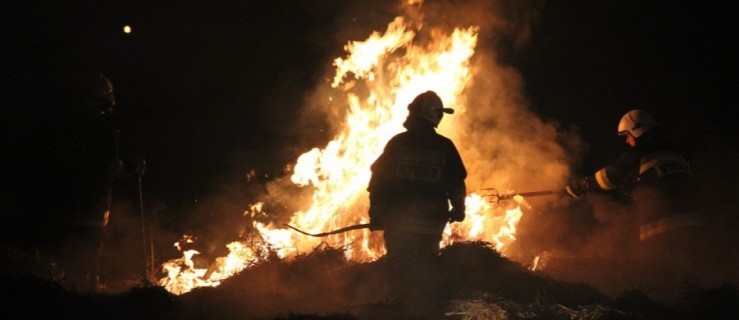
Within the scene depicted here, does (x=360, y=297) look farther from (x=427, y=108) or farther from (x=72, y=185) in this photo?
(x=72, y=185)

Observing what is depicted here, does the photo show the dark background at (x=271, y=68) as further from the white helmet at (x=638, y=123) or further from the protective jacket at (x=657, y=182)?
the protective jacket at (x=657, y=182)

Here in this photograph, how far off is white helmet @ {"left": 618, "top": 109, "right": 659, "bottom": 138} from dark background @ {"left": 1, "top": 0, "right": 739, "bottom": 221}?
4.76m

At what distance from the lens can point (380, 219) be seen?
673cm

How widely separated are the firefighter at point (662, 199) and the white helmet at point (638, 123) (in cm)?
1

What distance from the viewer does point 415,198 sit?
661 centimetres

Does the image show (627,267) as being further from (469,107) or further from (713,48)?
(713,48)

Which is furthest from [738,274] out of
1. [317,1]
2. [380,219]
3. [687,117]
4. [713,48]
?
[317,1]

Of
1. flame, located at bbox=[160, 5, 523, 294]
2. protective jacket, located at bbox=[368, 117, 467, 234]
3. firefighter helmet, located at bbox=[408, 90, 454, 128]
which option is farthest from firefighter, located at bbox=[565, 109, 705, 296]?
firefighter helmet, located at bbox=[408, 90, 454, 128]

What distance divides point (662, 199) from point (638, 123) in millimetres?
1172

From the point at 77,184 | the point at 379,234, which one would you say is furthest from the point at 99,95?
the point at 379,234

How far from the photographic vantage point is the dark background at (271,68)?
11.6m

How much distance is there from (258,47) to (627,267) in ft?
28.7

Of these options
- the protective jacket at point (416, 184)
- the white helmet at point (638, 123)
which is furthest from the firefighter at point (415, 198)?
the white helmet at point (638, 123)

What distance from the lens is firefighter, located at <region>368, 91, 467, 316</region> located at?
21.6ft
